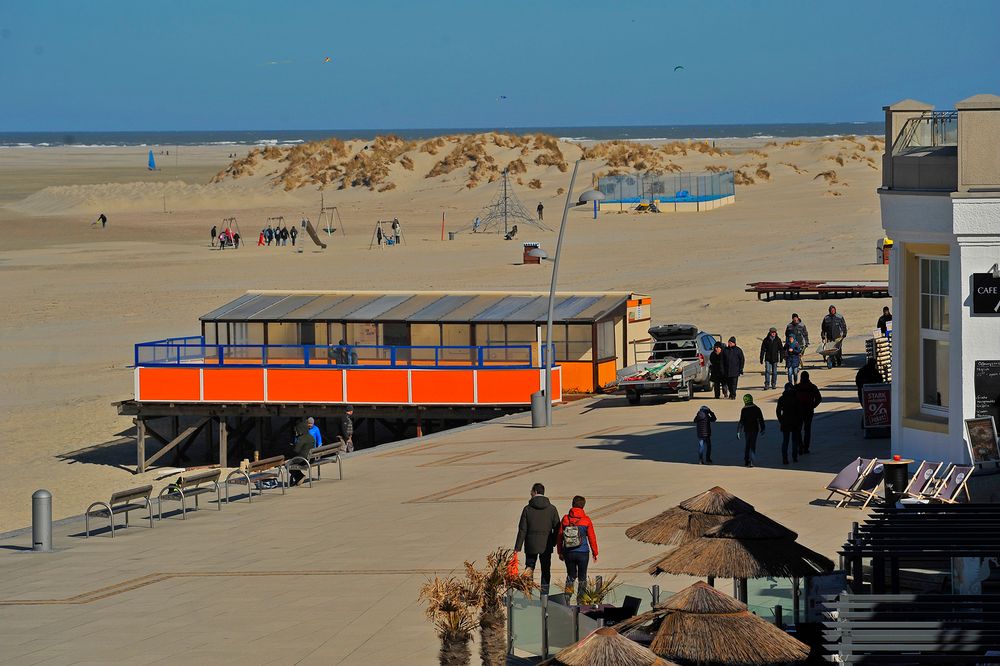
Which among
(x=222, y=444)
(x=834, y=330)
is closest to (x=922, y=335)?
(x=834, y=330)

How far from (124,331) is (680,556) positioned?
36597mm

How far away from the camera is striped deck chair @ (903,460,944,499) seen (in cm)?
1891

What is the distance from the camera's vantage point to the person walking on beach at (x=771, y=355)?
3325cm

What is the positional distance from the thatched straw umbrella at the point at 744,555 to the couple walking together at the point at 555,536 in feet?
7.18

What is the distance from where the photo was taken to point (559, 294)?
36.3 m

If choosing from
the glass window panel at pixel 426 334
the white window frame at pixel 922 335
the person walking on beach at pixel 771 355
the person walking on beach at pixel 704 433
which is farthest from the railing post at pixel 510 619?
the glass window panel at pixel 426 334

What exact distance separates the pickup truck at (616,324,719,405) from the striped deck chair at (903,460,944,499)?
12.8 metres

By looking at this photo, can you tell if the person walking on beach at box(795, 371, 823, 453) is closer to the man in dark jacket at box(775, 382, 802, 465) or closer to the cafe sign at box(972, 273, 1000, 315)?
the man in dark jacket at box(775, 382, 802, 465)

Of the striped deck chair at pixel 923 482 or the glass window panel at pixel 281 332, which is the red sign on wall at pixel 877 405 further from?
the glass window panel at pixel 281 332

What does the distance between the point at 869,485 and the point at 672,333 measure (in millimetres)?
14756

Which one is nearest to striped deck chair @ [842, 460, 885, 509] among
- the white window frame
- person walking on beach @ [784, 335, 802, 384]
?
the white window frame

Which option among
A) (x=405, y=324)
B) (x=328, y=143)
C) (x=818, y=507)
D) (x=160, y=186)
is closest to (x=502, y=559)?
(x=818, y=507)

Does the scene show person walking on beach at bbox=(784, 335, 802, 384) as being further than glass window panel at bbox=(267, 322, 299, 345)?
No

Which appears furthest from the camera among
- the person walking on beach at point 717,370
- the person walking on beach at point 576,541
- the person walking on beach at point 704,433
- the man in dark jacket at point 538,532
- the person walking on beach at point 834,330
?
the person walking on beach at point 834,330
